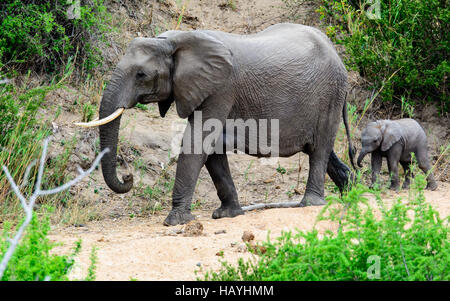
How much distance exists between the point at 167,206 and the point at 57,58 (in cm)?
310

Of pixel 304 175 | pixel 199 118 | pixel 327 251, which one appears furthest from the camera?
pixel 304 175

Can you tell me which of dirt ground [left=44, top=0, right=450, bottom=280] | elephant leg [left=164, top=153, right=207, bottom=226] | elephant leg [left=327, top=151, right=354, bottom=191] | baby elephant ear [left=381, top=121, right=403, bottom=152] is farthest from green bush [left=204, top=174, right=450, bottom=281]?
baby elephant ear [left=381, top=121, right=403, bottom=152]

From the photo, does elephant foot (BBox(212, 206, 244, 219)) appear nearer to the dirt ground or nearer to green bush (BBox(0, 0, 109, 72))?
the dirt ground

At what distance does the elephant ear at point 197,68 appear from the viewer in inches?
259

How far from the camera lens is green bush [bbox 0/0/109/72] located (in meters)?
8.72

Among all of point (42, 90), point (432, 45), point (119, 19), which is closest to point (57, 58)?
point (119, 19)

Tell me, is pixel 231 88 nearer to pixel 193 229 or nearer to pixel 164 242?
pixel 193 229

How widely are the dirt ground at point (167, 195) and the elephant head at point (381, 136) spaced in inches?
24.4

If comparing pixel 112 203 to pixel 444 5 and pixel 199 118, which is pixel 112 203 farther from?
pixel 444 5

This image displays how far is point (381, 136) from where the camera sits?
8.33m

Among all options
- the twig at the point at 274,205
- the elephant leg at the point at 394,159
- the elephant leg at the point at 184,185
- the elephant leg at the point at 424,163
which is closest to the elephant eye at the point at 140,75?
the elephant leg at the point at 184,185

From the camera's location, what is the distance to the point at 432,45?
390 inches

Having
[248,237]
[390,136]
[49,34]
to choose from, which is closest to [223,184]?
[248,237]

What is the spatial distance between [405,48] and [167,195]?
4.02 meters
